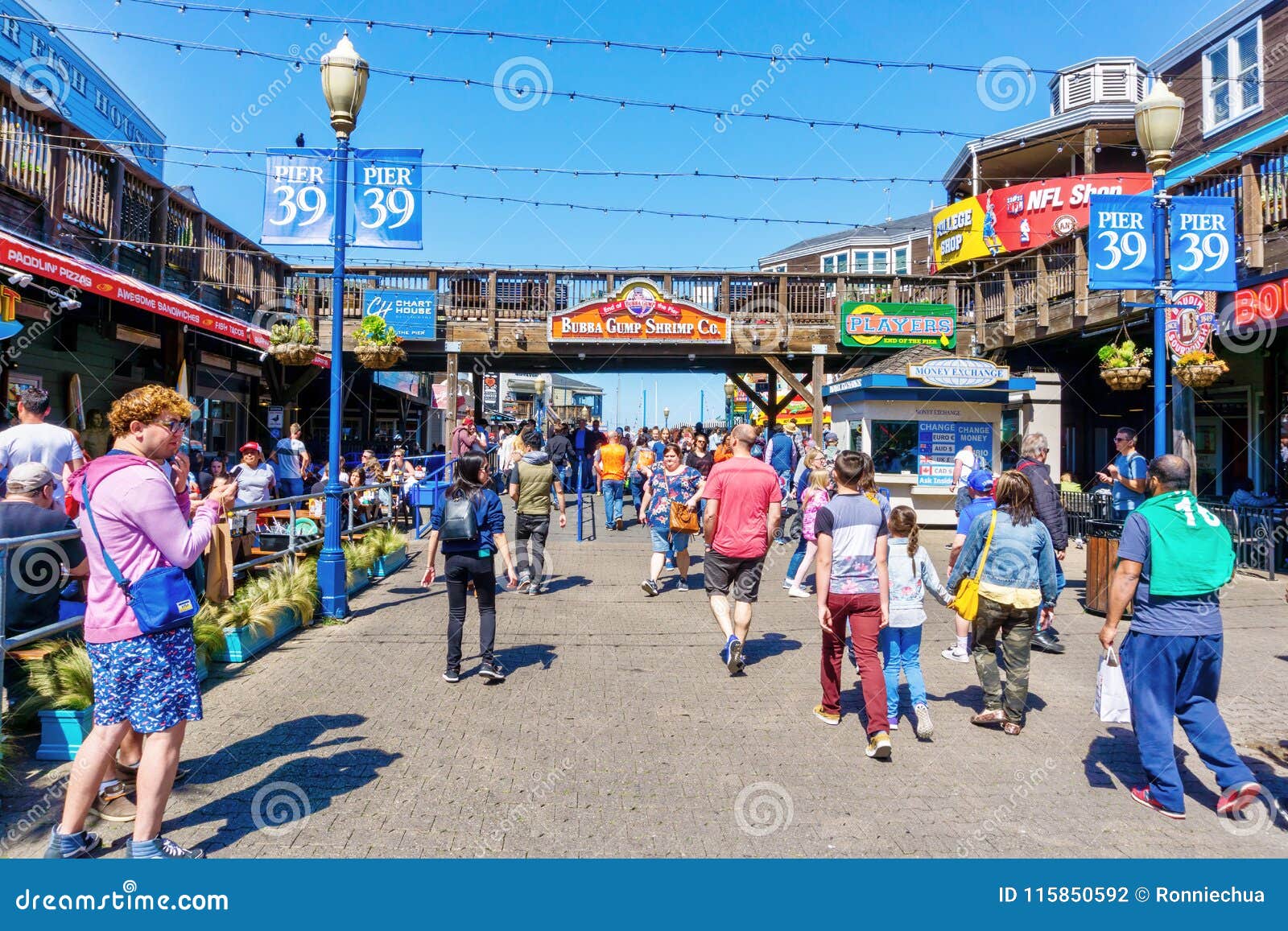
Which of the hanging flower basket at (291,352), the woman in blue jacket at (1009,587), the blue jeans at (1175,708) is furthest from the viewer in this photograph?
the hanging flower basket at (291,352)

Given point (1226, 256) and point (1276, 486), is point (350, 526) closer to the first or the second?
point (1226, 256)

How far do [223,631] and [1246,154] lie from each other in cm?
1315

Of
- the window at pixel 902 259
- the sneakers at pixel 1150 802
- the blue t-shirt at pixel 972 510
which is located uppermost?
the window at pixel 902 259

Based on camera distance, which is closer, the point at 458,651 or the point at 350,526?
the point at 458,651

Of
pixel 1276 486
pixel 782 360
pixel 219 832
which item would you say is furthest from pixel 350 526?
pixel 1276 486

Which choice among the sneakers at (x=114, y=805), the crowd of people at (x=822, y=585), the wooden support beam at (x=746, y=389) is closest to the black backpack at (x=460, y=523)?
the crowd of people at (x=822, y=585)

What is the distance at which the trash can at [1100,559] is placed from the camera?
338 inches

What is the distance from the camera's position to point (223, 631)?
636 centimetres

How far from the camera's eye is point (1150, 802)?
433 centimetres

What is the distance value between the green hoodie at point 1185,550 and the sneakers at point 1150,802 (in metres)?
1.00

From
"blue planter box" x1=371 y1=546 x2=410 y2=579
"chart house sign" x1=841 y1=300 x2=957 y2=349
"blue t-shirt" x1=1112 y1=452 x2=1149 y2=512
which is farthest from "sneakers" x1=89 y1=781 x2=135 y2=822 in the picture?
"chart house sign" x1=841 y1=300 x2=957 y2=349

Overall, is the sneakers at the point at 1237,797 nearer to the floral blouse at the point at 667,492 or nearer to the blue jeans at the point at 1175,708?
the blue jeans at the point at 1175,708

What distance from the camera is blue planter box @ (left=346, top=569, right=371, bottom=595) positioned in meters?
9.38

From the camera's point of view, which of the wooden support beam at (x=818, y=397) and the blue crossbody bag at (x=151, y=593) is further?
the wooden support beam at (x=818, y=397)
